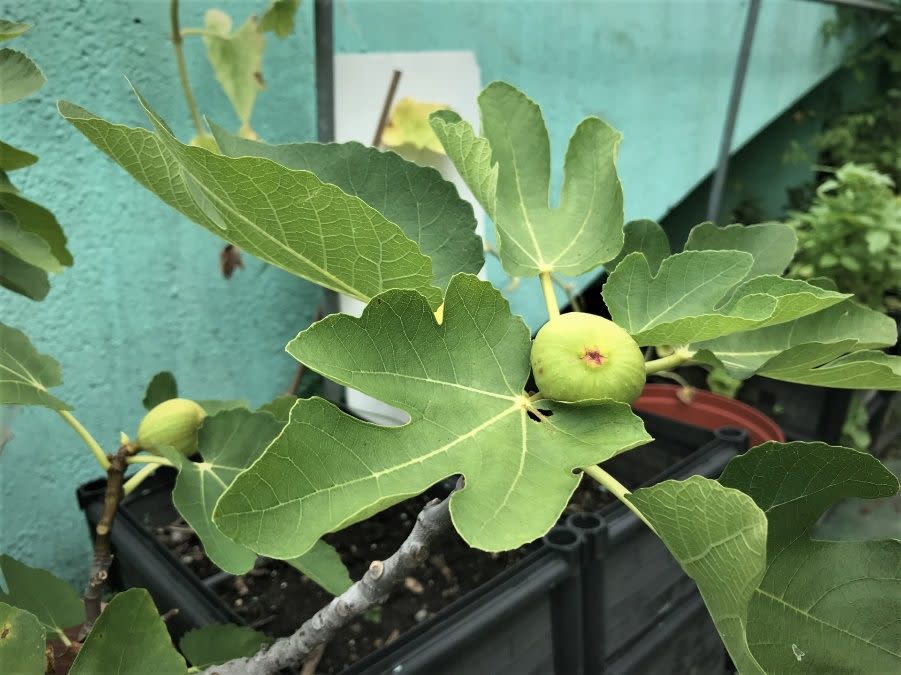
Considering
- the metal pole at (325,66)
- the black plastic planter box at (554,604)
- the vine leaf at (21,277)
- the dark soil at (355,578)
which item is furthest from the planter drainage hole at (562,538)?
the metal pole at (325,66)

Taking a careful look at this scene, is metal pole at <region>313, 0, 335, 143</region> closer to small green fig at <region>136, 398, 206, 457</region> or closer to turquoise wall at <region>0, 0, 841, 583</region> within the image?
turquoise wall at <region>0, 0, 841, 583</region>

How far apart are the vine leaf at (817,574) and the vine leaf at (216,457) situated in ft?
1.10

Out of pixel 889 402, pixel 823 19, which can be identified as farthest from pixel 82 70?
pixel 823 19

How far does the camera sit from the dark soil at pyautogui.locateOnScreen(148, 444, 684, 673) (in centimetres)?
79

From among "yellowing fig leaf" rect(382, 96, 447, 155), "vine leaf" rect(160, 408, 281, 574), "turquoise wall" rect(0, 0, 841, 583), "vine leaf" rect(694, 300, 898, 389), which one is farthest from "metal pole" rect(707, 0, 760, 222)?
"vine leaf" rect(160, 408, 281, 574)

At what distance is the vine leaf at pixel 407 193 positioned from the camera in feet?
1.44

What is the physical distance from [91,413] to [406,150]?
1.81ft

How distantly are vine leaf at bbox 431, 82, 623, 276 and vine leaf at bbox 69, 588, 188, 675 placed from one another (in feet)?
0.95

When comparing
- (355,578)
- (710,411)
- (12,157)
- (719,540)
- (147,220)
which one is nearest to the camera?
(719,540)

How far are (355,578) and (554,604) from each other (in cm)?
28

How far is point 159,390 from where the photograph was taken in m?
0.69

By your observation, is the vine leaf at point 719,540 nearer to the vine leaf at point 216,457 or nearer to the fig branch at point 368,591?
the fig branch at point 368,591

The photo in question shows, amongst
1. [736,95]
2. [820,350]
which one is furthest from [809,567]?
[736,95]

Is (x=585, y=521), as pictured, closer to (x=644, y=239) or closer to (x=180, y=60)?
(x=644, y=239)
